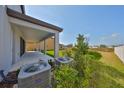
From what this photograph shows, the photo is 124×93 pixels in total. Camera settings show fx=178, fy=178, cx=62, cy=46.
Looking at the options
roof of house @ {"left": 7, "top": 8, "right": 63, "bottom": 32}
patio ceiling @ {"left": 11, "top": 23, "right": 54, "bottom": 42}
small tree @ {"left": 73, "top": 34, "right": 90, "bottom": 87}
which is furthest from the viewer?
patio ceiling @ {"left": 11, "top": 23, "right": 54, "bottom": 42}

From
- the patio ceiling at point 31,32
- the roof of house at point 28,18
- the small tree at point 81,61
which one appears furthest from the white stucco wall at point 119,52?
the small tree at point 81,61

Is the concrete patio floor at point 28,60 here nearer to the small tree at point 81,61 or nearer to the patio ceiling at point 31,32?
the patio ceiling at point 31,32

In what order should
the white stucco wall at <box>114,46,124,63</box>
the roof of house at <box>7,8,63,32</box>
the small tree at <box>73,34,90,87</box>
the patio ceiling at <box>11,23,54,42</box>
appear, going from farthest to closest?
the white stucco wall at <box>114,46,124,63</box>
the patio ceiling at <box>11,23,54,42</box>
the roof of house at <box>7,8,63,32</box>
the small tree at <box>73,34,90,87</box>

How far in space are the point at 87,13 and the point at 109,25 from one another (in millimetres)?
1180

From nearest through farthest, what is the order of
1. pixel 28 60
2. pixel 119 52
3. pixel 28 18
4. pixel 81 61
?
pixel 81 61 < pixel 28 18 < pixel 28 60 < pixel 119 52

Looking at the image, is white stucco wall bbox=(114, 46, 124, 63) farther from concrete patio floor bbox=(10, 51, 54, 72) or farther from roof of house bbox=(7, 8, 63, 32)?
concrete patio floor bbox=(10, 51, 54, 72)

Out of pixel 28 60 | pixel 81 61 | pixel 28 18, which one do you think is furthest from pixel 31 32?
pixel 81 61

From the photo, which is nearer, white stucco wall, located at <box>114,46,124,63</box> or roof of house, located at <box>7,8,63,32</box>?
Result: roof of house, located at <box>7,8,63,32</box>

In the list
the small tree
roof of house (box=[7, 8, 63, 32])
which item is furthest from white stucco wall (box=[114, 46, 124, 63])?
the small tree

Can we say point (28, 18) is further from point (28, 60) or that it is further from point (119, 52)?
point (119, 52)

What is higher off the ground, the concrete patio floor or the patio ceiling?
the patio ceiling

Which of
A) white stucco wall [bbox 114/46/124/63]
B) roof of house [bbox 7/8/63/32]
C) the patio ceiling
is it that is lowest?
white stucco wall [bbox 114/46/124/63]

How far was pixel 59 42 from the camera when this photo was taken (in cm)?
1134

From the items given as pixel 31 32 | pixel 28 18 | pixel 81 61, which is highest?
pixel 28 18
